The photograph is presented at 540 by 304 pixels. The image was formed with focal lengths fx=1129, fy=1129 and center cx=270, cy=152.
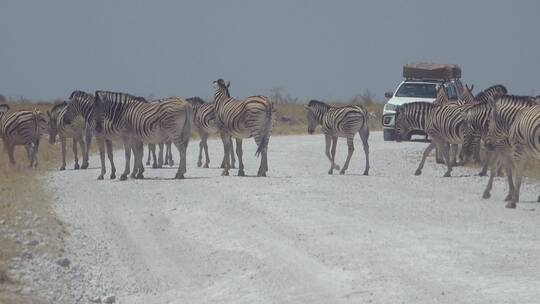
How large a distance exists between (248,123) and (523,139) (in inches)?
267

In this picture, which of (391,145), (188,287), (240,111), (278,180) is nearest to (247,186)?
(278,180)

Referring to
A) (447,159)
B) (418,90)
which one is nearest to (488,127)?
(447,159)

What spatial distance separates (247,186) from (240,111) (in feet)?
12.8

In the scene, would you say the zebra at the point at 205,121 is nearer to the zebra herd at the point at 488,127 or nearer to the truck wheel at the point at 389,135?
the zebra herd at the point at 488,127

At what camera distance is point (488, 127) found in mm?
21438

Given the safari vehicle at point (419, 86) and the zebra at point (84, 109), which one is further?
the safari vehicle at point (419, 86)

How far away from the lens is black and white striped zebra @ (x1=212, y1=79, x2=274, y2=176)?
2289 centimetres

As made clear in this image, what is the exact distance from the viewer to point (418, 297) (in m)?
9.88

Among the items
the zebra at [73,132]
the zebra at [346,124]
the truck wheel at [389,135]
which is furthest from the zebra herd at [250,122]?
the truck wheel at [389,135]

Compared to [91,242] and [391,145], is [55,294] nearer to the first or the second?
[91,242]

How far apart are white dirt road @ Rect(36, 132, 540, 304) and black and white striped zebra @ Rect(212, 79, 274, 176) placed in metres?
1.02

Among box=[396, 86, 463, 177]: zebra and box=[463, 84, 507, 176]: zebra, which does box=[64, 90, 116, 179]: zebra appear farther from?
box=[463, 84, 507, 176]: zebra

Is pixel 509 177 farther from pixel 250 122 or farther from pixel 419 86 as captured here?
pixel 419 86

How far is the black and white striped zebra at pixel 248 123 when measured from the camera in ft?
75.1
